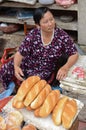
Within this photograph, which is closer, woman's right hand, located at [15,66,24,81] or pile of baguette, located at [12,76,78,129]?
pile of baguette, located at [12,76,78,129]

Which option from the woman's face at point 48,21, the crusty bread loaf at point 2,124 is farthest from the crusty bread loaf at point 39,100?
the woman's face at point 48,21

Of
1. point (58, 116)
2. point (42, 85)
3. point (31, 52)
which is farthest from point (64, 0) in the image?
point (58, 116)

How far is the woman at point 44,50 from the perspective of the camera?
296 centimetres

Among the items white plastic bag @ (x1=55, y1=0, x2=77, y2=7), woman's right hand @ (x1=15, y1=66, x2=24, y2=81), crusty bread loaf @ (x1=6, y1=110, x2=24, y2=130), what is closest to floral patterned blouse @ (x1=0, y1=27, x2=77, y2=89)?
woman's right hand @ (x1=15, y1=66, x2=24, y2=81)

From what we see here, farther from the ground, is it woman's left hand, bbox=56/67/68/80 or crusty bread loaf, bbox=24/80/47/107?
crusty bread loaf, bbox=24/80/47/107

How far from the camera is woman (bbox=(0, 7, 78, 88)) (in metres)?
2.96

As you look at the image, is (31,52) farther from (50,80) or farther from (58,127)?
(58,127)

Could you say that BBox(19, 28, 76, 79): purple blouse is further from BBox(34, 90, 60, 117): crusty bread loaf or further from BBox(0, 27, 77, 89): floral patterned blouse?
BBox(34, 90, 60, 117): crusty bread loaf

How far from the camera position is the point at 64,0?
384cm

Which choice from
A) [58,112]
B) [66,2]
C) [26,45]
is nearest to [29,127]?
[58,112]

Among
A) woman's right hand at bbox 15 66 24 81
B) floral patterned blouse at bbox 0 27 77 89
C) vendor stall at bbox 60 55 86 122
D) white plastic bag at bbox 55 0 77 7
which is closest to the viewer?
vendor stall at bbox 60 55 86 122

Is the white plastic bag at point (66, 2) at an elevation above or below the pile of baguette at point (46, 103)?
above

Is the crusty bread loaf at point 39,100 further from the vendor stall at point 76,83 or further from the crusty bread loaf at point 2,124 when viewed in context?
the vendor stall at point 76,83

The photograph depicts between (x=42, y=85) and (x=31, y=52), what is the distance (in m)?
1.03
